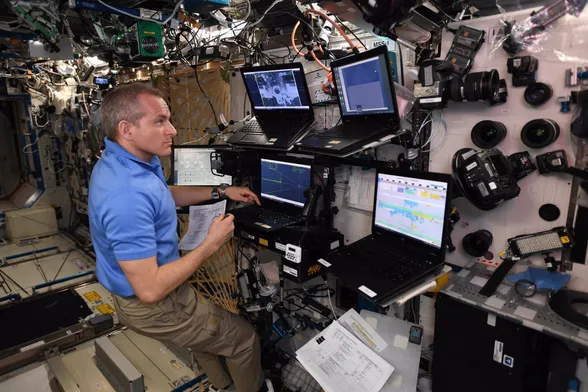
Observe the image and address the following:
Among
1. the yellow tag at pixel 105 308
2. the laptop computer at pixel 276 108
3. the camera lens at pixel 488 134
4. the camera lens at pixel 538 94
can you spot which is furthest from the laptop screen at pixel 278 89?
the yellow tag at pixel 105 308

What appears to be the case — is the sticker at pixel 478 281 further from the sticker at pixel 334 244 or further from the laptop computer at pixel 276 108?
the laptop computer at pixel 276 108

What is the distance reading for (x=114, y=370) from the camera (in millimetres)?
2697

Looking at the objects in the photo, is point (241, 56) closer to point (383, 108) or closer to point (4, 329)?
point (383, 108)

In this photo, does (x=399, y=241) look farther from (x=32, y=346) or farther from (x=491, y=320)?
(x=32, y=346)

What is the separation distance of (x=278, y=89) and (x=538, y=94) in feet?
4.69

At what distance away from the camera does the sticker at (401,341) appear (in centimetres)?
173

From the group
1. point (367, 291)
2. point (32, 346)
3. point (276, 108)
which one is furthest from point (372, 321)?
point (32, 346)

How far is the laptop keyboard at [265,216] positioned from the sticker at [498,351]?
1157 mm

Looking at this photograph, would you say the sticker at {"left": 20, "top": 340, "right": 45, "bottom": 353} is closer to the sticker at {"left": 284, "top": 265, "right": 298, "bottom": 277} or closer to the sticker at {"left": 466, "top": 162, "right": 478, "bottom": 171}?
the sticker at {"left": 284, "top": 265, "right": 298, "bottom": 277}

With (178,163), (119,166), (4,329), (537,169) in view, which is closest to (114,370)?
(4,329)

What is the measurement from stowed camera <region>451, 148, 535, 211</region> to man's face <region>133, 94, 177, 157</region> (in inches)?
57.2

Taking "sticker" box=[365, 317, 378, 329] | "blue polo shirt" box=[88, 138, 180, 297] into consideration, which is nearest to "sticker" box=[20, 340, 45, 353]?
"blue polo shirt" box=[88, 138, 180, 297]

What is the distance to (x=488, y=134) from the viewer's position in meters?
1.71

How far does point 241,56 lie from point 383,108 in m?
1.58
